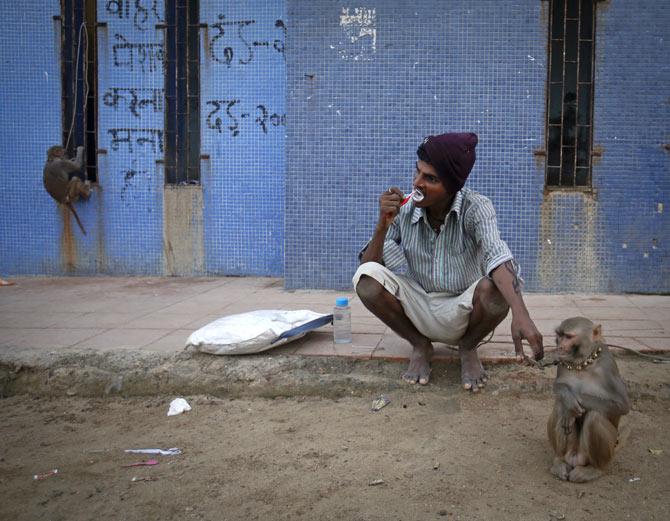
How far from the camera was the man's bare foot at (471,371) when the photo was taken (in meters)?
3.38

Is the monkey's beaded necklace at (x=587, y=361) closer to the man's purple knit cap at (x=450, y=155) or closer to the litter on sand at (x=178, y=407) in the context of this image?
the man's purple knit cap at (x=450, y=155)

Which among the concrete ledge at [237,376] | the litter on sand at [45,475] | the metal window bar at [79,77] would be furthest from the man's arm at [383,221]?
the metal window bar at [79,77]

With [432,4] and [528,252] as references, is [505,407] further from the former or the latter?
[432,4]

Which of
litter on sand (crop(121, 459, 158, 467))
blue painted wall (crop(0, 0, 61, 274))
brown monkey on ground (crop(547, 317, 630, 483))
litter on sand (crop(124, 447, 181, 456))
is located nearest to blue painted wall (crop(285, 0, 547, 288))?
blue painted wall (crop(0, 0, 61, 274))

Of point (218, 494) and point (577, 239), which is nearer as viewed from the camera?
point (218, 494)

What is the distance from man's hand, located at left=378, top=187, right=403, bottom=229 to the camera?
3.25m

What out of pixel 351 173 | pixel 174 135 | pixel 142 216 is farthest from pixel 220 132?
pixel 351 173

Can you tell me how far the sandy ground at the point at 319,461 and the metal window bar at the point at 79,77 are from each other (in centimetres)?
466

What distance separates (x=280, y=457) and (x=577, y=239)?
4240mm

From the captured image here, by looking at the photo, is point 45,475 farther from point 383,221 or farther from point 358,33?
point 358,33

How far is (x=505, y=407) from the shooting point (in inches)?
129

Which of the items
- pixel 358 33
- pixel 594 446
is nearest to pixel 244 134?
pixel 358 33

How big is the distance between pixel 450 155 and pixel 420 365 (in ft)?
3.89

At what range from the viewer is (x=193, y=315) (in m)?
5.12
